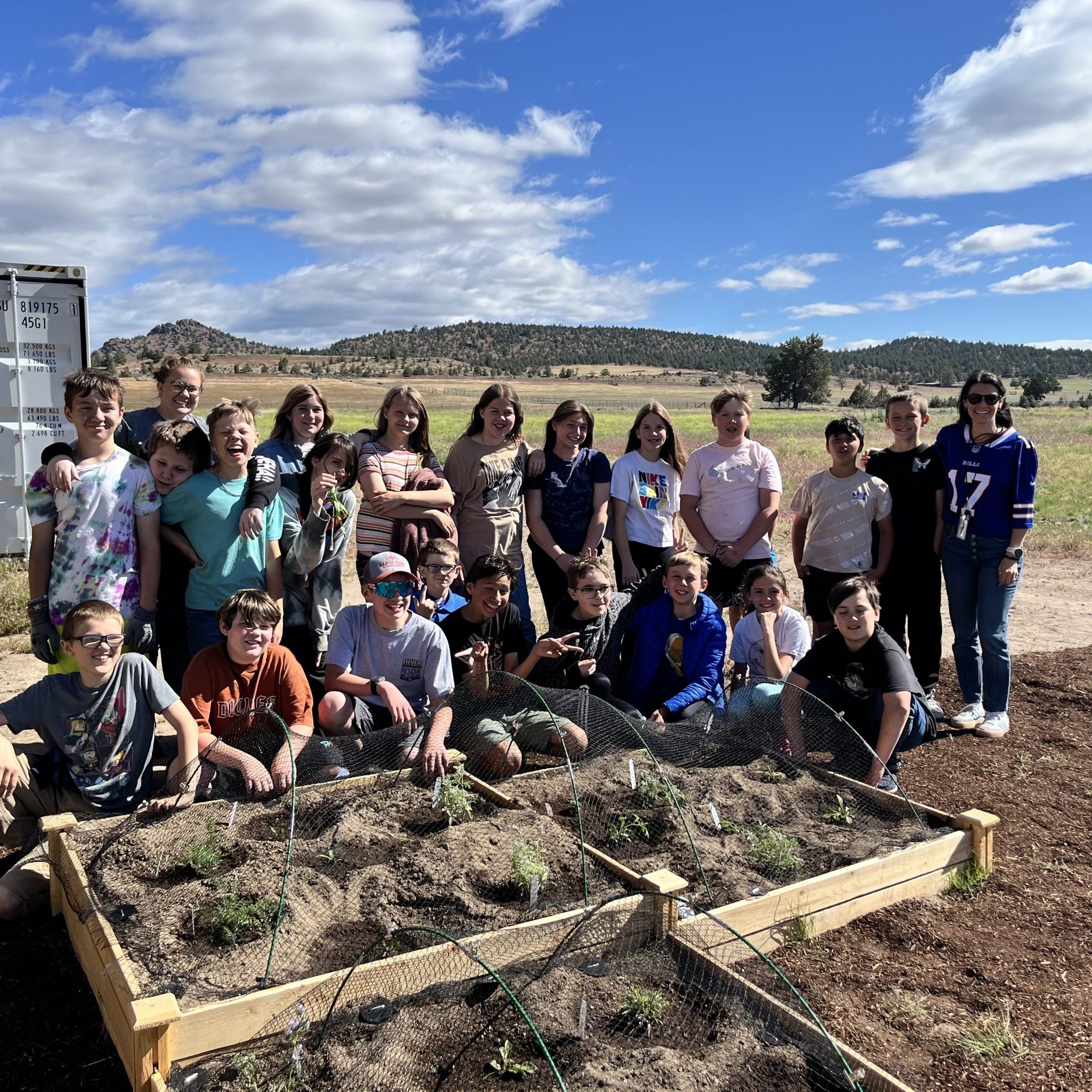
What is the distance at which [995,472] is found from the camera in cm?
565

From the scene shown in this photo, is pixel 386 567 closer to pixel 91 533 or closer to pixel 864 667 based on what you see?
pixel 91 533

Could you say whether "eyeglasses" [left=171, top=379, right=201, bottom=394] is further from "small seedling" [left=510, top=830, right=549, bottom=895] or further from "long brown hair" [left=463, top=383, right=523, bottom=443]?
"small seedling" [left=510, top=830, right=549, bottom=895]

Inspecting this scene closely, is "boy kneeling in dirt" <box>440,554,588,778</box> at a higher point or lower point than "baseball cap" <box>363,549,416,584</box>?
lower

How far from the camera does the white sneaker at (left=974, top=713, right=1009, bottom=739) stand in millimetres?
5732

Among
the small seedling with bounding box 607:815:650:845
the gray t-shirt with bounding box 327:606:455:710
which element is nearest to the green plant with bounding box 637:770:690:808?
the small seedling with bounding box 607:815:650:845

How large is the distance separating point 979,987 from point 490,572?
9.02 feet

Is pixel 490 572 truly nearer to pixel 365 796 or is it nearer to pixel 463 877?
pixel 365 796

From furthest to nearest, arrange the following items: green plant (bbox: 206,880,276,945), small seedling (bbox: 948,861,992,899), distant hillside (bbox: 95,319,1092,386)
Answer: distant hillside (bbox: 95,319,1092,386) → small seedling (bbox: 948,861,992,899) → green plant (bbox: 206,880,276,945)

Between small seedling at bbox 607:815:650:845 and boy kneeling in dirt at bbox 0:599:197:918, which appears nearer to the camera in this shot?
boy kneeling in dirt at bbox 0:599:197:918

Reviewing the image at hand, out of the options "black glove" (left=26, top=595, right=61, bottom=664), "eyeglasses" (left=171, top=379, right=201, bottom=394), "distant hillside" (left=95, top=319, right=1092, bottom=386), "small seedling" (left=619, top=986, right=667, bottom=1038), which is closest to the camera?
"small seedling" (left=619, top=986, right=667, bottom=1038)

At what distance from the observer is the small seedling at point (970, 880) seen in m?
3.85

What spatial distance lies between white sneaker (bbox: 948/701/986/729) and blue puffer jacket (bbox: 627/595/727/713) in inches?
69.1

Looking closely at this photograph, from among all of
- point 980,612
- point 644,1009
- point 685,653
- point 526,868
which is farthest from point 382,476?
point 980,612

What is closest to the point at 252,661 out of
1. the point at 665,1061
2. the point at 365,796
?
the point at 365,796
